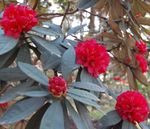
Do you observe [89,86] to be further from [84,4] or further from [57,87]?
[84,4]

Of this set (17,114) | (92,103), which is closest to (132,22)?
(92,103)

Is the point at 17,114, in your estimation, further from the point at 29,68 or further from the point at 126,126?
the point at 126,126

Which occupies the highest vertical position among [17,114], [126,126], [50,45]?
[50,45]

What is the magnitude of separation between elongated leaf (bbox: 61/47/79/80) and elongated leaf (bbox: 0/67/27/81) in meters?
0.10

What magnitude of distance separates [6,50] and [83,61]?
20cm

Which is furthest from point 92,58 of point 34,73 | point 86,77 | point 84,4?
point 84,4

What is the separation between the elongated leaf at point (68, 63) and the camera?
0.88 m

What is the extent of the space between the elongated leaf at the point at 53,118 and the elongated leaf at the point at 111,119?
0.20 m

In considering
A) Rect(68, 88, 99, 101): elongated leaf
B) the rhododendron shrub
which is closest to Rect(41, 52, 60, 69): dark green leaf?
the rhododendron shrub

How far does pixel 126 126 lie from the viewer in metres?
0.94

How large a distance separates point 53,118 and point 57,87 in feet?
0.23

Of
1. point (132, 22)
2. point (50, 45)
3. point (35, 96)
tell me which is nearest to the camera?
point (35, 96)

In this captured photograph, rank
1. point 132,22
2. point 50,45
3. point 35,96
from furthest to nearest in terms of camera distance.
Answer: point 132,22 → point 50,45 → point 35,96

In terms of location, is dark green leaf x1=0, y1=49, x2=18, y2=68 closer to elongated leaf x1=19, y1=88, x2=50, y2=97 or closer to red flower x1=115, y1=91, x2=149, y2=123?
elongated leaf x1=19, y1=88, x2=50, y2=97
